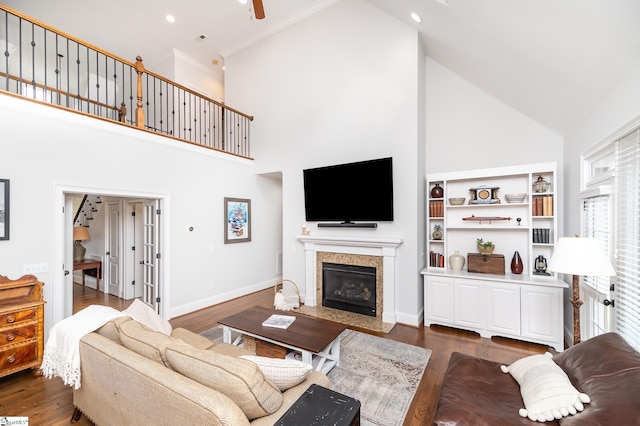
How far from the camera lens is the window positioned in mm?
2098

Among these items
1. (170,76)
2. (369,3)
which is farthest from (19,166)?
(369,3)

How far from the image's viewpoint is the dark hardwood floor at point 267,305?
7.46ft

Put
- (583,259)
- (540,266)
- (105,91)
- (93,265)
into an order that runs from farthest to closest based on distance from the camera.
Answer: (105,91), (93,265), (540,266), (583,259)

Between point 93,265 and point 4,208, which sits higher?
point 4,208

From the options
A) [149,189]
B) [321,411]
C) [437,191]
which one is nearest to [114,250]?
[149,189]

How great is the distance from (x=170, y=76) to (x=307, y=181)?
14.8 feet

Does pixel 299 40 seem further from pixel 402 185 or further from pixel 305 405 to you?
pixel 305 405

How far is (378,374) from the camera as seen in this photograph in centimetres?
281

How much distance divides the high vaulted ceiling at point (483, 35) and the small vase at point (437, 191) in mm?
1501

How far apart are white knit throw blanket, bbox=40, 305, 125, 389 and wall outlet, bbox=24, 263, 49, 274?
1.58m

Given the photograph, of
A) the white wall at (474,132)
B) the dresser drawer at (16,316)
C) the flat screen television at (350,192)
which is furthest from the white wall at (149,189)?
the white wall at (474,132)

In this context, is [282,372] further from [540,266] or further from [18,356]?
[540,266]

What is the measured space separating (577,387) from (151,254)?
5234 millimetres

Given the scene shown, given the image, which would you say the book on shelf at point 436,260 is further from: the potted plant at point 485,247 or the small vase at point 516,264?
the small vase at point 516,264
